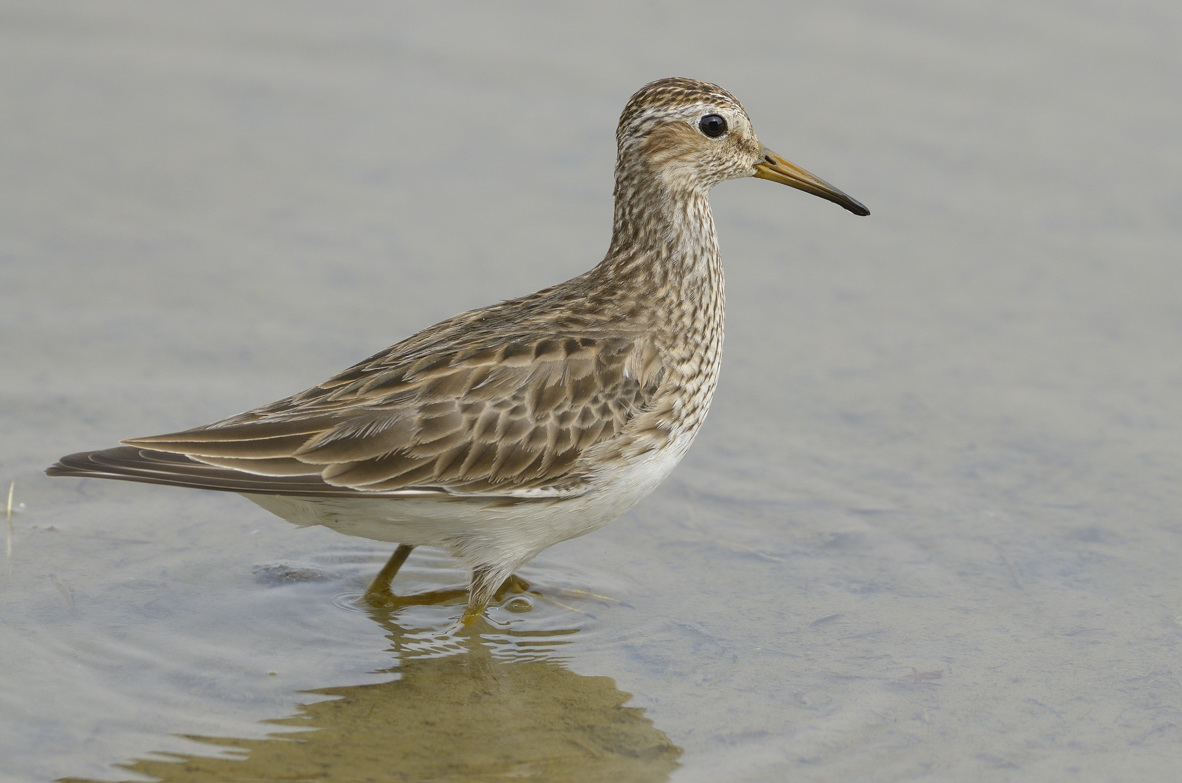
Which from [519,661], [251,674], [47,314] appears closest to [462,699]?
[519,661]

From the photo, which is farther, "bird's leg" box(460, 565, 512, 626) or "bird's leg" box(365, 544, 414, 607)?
"bird's leg" box(365, 544, 414, 607)

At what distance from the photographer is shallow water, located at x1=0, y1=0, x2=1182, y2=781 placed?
26.6ft

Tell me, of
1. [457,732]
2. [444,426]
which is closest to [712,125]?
[444,426]

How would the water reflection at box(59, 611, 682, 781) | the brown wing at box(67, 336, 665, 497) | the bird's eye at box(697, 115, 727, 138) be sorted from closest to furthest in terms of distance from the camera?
the water reflection at box(59, 611, 682, 781) → the brown wing at box(67, 336, 665, 497) → the bird's eye at box(697, 115, 727, 138)

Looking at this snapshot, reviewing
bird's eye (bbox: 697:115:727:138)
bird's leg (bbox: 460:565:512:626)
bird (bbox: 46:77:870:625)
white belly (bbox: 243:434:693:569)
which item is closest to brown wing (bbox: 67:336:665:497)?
bird (bbox: 46:77:870:625)

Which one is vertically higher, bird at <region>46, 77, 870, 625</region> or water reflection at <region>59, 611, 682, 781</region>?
bird at <region>46, 77, 870, 625</region>

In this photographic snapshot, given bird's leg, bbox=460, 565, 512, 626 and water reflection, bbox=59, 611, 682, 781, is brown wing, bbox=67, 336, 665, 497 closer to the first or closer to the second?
bird's leg, bbox=460, 565, 512, 626

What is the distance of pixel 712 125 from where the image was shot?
9148 millimetres

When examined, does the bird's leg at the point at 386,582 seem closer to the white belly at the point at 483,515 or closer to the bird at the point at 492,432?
the bird at the point at 492,432

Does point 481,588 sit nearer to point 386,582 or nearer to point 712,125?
point 386,582

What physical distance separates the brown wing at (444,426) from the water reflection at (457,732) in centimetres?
103

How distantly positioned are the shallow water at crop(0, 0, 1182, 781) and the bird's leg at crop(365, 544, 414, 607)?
0.45ft

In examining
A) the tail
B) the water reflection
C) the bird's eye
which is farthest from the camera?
the bird's eye

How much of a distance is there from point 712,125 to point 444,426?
7.83ft
